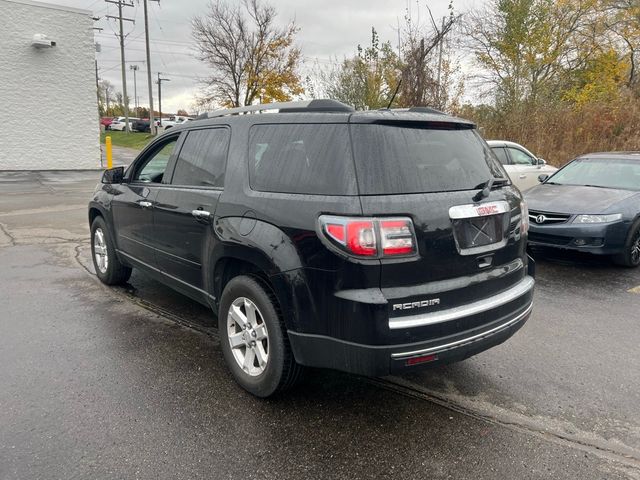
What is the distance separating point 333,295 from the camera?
2477 mm

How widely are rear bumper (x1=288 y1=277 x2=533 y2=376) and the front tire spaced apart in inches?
6.8

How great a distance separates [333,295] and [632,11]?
27.3m

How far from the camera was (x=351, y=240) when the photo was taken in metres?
2.43

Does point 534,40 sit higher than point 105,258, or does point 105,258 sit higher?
point 534,40

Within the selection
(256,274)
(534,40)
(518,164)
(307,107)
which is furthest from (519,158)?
(534,40)

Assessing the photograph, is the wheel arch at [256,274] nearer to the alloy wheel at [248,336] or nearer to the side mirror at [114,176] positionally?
the alloy wheel at [248,336]

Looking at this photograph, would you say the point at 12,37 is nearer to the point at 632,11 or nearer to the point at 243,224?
the point at 243,224

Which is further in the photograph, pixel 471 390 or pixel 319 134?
pixel 471 390

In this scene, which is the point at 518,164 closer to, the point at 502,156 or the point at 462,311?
the point at 502,156

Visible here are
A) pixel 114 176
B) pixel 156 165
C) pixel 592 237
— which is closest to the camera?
pixel 156 165

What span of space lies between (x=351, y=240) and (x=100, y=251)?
13.6ft

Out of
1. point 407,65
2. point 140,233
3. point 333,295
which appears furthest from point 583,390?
point 407,65

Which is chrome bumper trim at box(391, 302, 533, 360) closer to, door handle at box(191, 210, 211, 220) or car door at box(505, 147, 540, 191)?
door handle at box(191, 210, 211, 220)

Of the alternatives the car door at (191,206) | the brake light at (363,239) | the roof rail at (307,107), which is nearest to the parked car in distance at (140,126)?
the car door at (191,206)
